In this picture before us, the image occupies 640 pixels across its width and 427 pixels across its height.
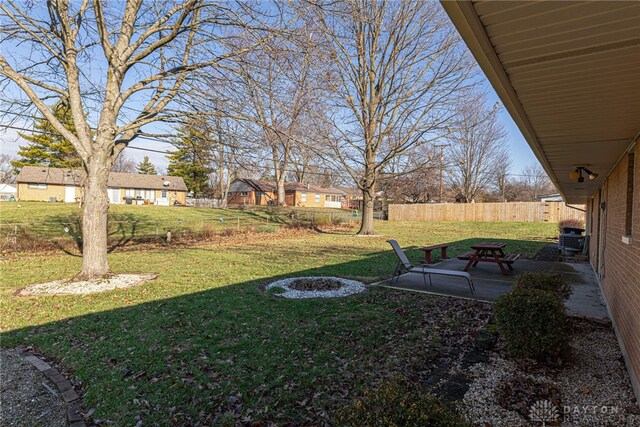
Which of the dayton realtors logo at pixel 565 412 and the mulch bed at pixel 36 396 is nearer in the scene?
the dayton realtors logo at pixel 565 412

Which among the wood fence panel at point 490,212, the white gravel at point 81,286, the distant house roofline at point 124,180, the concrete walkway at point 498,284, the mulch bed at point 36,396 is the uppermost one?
the distant house roofline at point 124,180

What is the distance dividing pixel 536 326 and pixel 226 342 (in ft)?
11.5

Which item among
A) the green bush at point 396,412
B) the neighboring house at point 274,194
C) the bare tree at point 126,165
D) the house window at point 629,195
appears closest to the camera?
the green bush at point 396,412

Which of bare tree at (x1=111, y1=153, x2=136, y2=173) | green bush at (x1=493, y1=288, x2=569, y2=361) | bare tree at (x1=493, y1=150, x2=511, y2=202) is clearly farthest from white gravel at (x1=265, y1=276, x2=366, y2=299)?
bare tree at (x1=111, y1=153, x2=136, y2=173)

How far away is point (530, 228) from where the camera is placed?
23828mm

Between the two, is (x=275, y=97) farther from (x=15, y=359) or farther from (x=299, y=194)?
(x=299, y=194)

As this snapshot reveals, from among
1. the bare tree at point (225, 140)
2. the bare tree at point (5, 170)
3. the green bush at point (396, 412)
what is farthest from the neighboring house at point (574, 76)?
the bare tree at point (5, 170)

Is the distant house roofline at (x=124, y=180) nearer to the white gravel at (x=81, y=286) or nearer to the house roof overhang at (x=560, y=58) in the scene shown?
the white gravel at (x=81, y=286)

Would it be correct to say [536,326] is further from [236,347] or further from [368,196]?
[368,196]

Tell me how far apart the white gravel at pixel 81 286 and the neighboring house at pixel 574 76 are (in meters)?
7.67

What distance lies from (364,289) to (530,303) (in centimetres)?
380

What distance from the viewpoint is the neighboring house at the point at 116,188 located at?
120 feet

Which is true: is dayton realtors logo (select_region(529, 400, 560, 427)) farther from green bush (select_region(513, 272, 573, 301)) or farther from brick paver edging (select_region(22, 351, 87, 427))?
brick paver edging (select_region(22, 351, 87, 427))

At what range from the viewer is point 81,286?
719 centimetres
